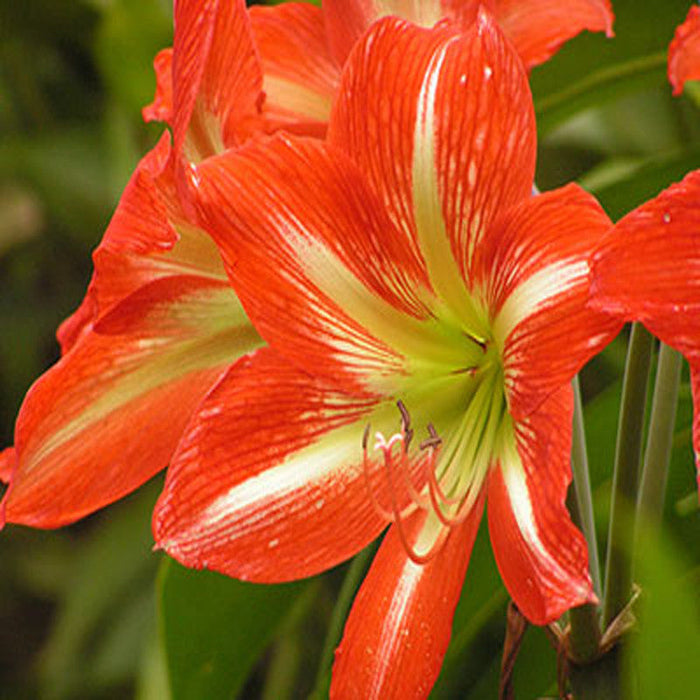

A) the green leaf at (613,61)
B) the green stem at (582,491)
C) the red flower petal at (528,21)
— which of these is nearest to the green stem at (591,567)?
the green stem at (582,491)

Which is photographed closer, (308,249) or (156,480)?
(308,249)

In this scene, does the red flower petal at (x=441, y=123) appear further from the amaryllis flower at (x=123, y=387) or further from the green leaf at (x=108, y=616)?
the green leaf at (x=108, y=616)

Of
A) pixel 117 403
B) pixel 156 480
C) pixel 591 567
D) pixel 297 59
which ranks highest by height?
pixel 297 59

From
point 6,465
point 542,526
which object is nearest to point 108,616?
point 6,465

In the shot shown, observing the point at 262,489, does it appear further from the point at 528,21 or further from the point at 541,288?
the point at 528,21

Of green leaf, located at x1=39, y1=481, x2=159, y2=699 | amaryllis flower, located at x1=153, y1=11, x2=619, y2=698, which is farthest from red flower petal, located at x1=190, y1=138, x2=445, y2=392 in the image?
green leaf, located at x1=39, y1=481, x2=159, y2=699

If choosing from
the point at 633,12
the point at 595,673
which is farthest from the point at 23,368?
the point at 595,673
